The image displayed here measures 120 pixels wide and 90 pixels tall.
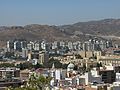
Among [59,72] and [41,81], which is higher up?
[41,81]

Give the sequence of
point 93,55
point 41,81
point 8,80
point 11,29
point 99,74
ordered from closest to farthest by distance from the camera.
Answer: point 41,81 < point 8,80 < point 99,74 < point 93,55 < point 11,29

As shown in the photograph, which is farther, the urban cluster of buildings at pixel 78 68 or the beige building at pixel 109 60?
the beige building at pixel 109 60

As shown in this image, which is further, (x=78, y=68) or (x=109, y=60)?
(x=109, y=60)

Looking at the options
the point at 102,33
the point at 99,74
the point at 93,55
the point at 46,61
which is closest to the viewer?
the point at 99,74

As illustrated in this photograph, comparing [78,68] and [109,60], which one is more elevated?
[78,68]

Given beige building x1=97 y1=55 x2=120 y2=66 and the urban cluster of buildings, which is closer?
the urban cluster of buildings

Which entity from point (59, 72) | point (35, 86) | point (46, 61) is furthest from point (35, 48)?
point (35, 86)

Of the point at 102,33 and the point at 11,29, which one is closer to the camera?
the point at 11,29

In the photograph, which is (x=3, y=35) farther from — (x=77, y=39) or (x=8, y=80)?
(x=8, y=80)

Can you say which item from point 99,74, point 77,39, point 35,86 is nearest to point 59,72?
point 99,74
